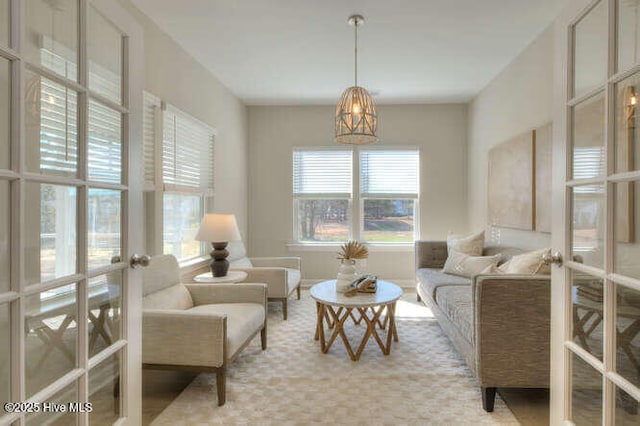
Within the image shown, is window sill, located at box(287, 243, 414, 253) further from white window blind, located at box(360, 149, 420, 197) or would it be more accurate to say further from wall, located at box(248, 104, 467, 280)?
white window blind, located at box(360, 149, 420, 197)

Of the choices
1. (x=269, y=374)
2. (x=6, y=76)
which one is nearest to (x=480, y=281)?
(x=269, y=374)

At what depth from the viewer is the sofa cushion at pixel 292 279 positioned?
3739mm

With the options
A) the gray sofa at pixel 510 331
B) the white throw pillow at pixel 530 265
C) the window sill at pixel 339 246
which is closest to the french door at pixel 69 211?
the gray sofa at pixel 510 331

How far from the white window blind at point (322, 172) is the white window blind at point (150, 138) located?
2.49 meters

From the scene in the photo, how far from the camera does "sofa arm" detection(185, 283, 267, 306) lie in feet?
9.17

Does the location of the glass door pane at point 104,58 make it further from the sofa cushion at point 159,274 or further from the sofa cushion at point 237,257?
the sofa cushion at point 237,257

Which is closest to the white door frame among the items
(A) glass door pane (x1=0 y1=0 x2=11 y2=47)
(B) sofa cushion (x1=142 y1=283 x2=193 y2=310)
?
(A) glass door pane (x1=0 y1=0 x2=11 y2=47)

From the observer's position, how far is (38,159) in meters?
1.00

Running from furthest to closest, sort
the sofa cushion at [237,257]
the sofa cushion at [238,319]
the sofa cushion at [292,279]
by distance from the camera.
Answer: the sofa cushion at [237,257], the sofa cushion at [292,279], the sofa cushion at [238,319]

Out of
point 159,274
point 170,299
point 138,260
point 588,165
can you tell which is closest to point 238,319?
point 170,299

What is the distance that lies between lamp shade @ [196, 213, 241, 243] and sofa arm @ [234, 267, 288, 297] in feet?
1.94

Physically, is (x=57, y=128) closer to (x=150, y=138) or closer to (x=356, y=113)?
(x=150, y=138)

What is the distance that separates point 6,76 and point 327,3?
2.25 m

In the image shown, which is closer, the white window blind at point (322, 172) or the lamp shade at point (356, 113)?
the lamp shade at point (356, 113)
